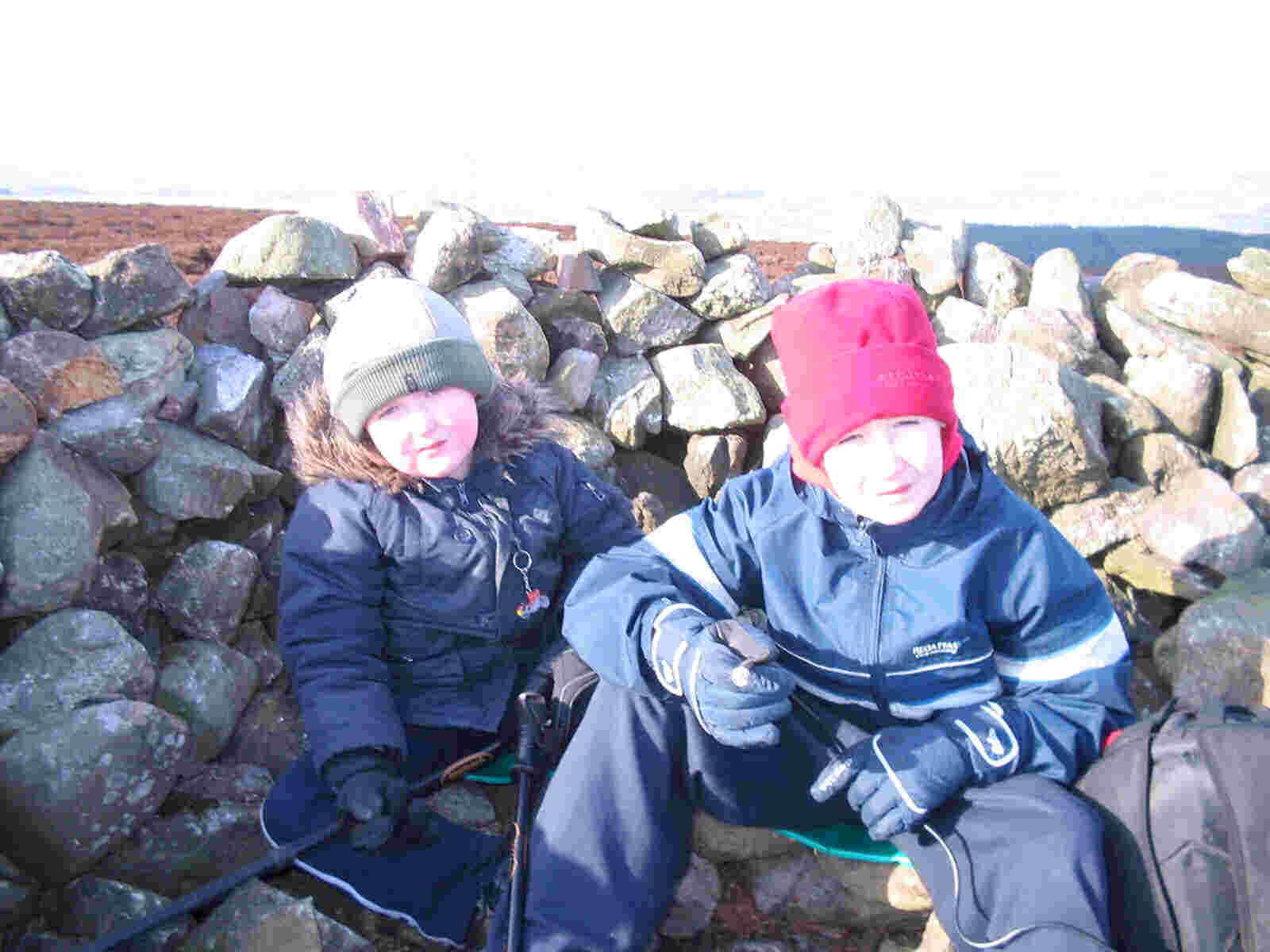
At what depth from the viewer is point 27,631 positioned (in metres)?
2.72

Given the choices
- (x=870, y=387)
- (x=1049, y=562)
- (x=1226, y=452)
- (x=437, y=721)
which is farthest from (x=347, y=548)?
(x=1226, y=452)

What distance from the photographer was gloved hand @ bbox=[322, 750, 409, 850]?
2432 millimetres

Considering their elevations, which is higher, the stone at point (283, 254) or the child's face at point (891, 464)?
the stone at point (283, 254)

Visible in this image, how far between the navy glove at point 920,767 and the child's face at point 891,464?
46 centimetres

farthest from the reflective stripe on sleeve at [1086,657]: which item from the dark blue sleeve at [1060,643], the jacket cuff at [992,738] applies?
the jacket cuff at [992,738]

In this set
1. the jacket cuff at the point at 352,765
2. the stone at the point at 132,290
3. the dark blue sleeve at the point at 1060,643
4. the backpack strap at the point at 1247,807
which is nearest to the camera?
the backpack strap at the point at 1247,807

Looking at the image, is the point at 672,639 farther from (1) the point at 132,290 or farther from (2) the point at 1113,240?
(2) the point at 1113,240

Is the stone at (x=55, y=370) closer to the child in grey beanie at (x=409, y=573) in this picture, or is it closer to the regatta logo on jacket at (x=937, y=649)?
the child in grey beanie at (x=409, y=573)

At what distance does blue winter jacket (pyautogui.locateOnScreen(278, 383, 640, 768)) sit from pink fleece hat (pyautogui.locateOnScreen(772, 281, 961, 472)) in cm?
99

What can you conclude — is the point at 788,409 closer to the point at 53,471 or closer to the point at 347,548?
the point at 347,548

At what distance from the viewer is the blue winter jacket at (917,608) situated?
221 centimetres

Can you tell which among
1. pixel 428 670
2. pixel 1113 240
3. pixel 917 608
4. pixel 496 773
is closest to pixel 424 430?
pixel 428 670

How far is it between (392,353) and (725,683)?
124 centimetres

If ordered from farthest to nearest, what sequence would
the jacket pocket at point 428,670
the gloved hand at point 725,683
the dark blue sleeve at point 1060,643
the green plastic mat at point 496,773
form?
the green plastic mat at point 496,773, the jacket pocket at point 428,670, the dark blue sleeve at point 1060,643, the gloved hand at point 725,683
